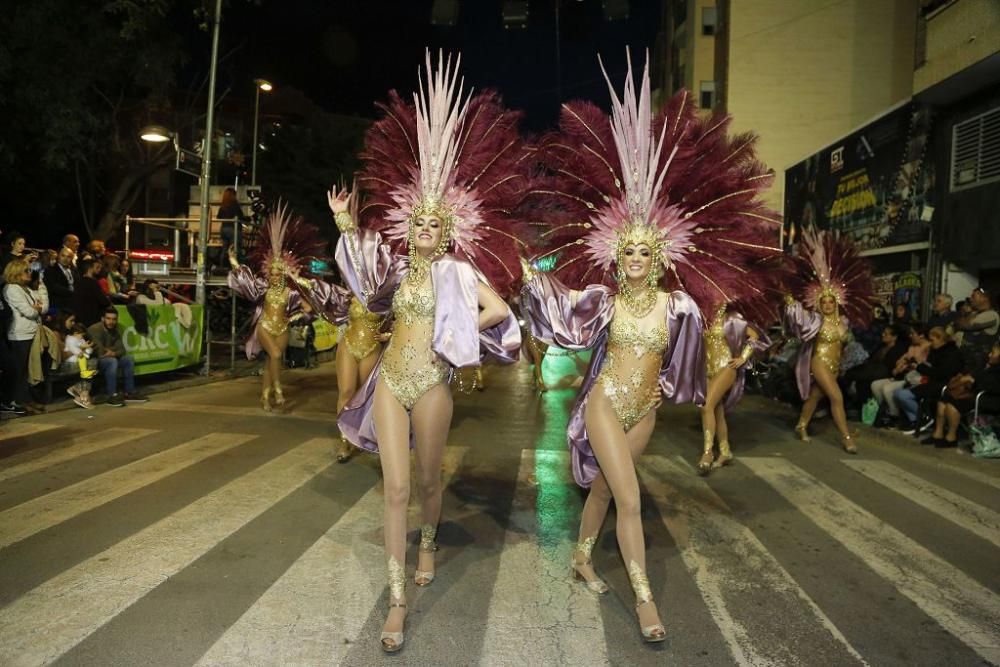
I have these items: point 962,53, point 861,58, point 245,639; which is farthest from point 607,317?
point 861,58

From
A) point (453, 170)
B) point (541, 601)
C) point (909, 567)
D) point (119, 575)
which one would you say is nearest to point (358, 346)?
point (453, 170)

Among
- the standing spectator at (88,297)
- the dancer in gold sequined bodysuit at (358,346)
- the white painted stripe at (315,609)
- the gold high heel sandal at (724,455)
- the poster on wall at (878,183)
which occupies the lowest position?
the white painted stripe at (315,609)

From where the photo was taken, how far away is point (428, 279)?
14.1 ft

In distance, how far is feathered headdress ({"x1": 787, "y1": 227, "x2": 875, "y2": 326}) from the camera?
9219mm

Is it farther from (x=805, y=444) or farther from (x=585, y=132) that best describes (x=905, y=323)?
(x=585, y=132)

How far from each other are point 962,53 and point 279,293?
37.8ft

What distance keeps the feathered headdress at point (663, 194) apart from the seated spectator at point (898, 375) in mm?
6418

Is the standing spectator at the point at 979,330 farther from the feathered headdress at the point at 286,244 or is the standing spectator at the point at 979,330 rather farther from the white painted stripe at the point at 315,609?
the feathered headdress at the point at 286,244

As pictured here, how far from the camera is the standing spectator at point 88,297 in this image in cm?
1091

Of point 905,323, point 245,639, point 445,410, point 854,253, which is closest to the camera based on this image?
point 245,639

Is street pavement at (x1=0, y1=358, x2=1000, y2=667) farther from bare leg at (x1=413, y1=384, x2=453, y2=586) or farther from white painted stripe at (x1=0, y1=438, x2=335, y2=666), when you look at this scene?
bare leg at (x1=413, y1=384, x2=453, y2=586)

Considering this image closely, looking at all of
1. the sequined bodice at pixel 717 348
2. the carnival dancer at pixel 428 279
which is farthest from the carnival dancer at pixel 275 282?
the carnival dancer at pixel 428 279

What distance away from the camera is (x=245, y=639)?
3541mm

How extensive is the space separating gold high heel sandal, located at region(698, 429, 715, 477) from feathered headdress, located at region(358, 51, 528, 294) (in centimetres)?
336
